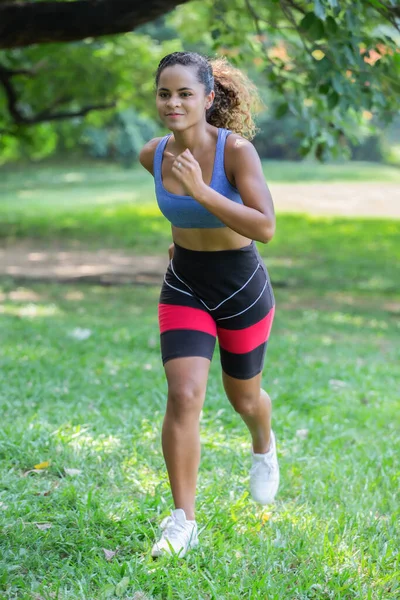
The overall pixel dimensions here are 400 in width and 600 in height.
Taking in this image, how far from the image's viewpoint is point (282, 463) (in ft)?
14.7

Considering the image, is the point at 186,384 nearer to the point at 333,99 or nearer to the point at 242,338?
the point at 242,338

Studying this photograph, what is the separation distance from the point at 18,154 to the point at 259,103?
36.4 meters

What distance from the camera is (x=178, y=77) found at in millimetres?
3279

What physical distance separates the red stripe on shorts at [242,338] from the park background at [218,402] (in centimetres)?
69

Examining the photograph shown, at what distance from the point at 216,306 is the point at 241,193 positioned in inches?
19.7

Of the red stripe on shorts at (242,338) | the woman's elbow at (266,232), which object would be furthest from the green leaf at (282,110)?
the woman's elbow at (266,232)

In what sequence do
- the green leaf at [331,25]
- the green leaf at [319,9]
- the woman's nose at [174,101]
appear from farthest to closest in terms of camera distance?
1. the green leaf at [331,25]
2. the green leaf at [319,9]
3. the woman's nose at [174,101]

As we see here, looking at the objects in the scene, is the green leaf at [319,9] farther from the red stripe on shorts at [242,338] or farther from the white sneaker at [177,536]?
the white sneaker at [177,536]

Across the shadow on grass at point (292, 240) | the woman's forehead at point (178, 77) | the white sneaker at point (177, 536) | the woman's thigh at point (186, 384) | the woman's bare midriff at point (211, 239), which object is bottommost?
the shadow on grass at point (292, 240)

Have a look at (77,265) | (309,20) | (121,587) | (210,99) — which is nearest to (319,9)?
(309,20)

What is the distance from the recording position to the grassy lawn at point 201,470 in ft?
10.2

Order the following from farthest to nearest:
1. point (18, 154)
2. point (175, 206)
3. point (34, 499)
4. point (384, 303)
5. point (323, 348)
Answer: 1. point (18, 154)
2. point (384, 303)
3. point (323, 348)
4. point (34, 499)
5. point (175, 206)

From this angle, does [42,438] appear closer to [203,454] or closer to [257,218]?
[203,454]

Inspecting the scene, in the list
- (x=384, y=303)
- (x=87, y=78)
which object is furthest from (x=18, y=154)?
(x=384, y=303)
